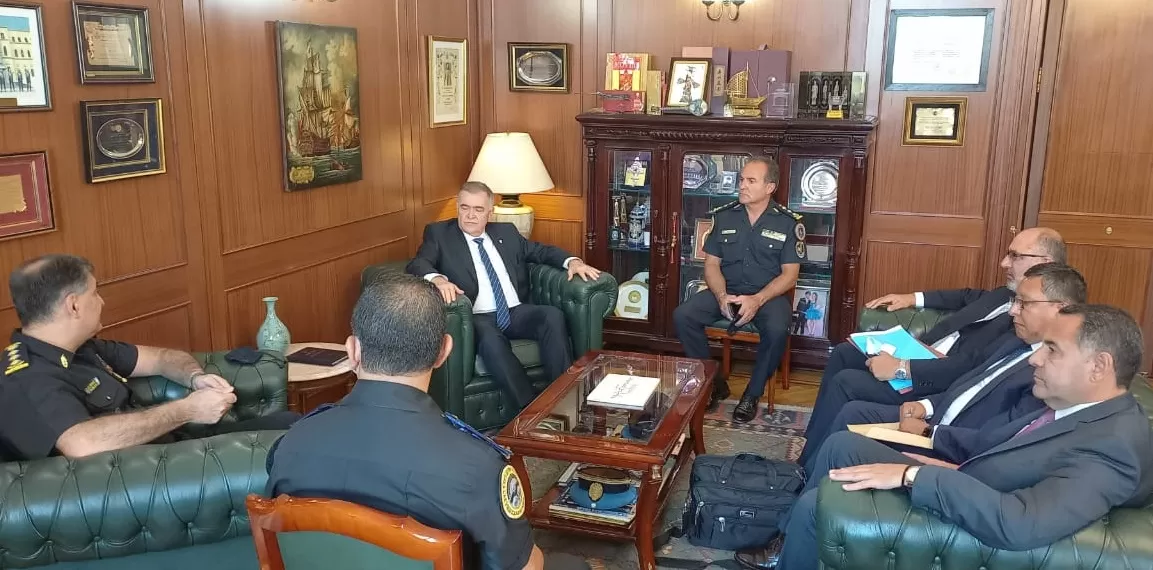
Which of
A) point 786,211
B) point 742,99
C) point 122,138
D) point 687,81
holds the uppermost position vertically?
point 687,81

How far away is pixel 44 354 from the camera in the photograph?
2.46 meters

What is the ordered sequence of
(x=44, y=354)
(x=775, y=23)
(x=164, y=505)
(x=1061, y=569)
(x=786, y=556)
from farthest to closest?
1. (x=775, y=23)
2. (x=786, y=556)
3. (x=44, y=354)
4. (x=164, y=505)
5. (x=1061, y=569)

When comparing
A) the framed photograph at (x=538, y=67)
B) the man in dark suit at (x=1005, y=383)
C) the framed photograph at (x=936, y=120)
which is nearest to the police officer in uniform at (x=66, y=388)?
the man in dark suit at (x=1005, y=383)

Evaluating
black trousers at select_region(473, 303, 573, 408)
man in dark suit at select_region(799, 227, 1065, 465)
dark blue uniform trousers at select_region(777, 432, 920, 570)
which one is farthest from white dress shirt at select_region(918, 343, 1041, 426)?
black trousers at select_region(473, 303, 573, 408)

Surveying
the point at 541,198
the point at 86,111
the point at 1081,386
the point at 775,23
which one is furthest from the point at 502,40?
the point at 1081,386

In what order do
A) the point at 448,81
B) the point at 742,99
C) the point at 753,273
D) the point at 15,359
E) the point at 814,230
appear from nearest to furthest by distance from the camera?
1. the point at 15,359
2. the point at 753,273
3. the point at 742,99
4. the point at 814,230
5. the point at 448,81

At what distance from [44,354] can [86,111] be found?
42.0 inches

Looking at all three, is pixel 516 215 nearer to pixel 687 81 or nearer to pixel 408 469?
pixel 687 81

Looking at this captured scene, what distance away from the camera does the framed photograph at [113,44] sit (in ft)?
10.2

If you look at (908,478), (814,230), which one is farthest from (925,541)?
(814,230)

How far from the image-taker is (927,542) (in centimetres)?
210

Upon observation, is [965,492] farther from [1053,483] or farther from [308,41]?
[308,41]

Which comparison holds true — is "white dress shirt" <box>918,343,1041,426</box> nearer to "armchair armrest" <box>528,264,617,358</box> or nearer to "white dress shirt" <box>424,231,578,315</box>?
"armchair armrest" <box>528,264,617,358</box>

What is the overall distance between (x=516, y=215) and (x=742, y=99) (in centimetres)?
152
